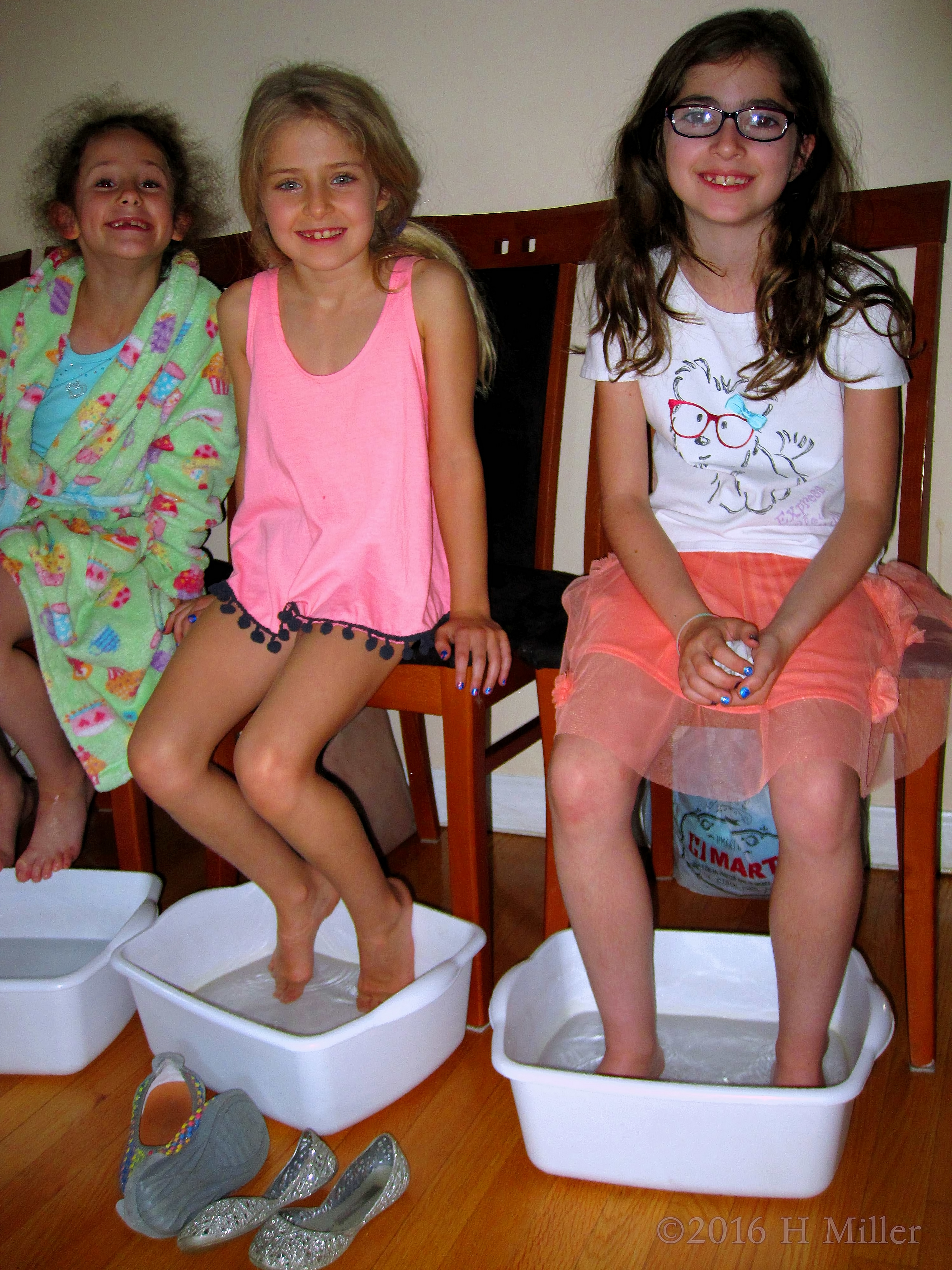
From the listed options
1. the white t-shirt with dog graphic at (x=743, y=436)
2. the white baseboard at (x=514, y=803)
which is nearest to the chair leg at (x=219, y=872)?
the white baseboard at (x=514, y=803)

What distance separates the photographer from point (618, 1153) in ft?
2.80

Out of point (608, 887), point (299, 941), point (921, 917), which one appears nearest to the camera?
point (608, 887)

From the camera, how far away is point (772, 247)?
1029 millimetres

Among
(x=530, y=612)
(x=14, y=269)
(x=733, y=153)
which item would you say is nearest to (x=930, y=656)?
(x=530, y=612)

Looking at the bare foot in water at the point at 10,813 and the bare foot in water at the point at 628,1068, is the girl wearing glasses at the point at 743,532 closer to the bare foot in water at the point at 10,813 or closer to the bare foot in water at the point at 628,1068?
the bare foot in water at the point at 628,1068

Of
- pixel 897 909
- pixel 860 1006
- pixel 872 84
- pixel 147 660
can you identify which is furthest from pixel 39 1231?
pixel 872 84

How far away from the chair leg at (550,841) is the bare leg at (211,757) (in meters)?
0.25

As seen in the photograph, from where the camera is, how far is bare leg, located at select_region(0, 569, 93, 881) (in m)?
1.22

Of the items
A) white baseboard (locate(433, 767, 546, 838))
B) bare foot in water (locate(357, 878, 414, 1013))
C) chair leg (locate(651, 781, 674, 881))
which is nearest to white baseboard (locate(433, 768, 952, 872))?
white baseboard (locate(433, 767, 546, 838))

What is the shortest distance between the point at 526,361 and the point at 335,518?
15.2 inches

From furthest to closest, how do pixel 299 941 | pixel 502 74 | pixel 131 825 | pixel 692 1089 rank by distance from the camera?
1. pixel 502 74
2. pixel 131 825
3. pixel 299 941
4. pixel 692 1089

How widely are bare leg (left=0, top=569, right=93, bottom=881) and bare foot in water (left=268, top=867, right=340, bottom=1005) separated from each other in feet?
1.02

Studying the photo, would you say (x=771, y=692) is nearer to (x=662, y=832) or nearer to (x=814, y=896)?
(x=814, y=896)

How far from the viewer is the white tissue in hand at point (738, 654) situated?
86 centimetres
